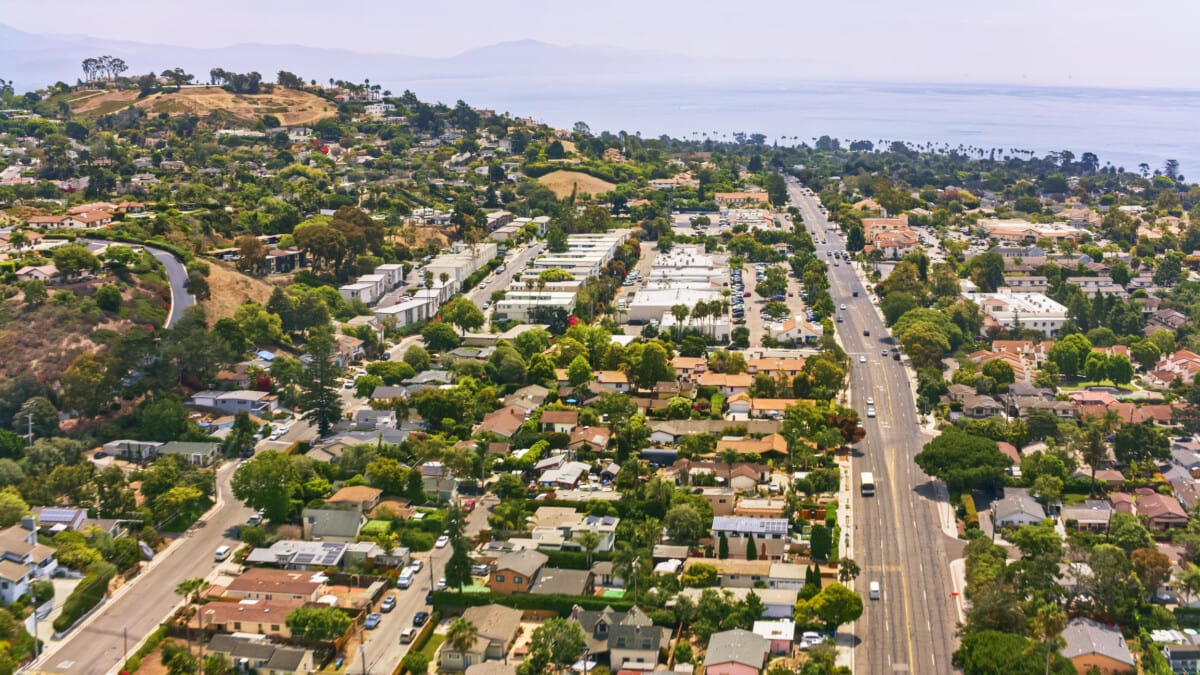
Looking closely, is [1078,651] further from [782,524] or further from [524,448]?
[524,448]

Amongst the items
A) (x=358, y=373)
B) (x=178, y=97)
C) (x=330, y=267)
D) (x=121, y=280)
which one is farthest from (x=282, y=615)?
(x=178, y=97)

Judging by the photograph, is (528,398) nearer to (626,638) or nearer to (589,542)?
(589,542)

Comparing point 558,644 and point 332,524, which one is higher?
point 558,644

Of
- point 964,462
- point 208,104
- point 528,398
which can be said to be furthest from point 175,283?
point 208,104

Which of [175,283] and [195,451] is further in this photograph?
[175,283]

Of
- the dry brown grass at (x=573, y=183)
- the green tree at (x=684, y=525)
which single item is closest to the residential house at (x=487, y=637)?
the green tree at (x=684, y=525)

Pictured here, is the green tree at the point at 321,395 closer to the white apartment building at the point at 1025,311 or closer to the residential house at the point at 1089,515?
the residential house at the point at 1089,515
